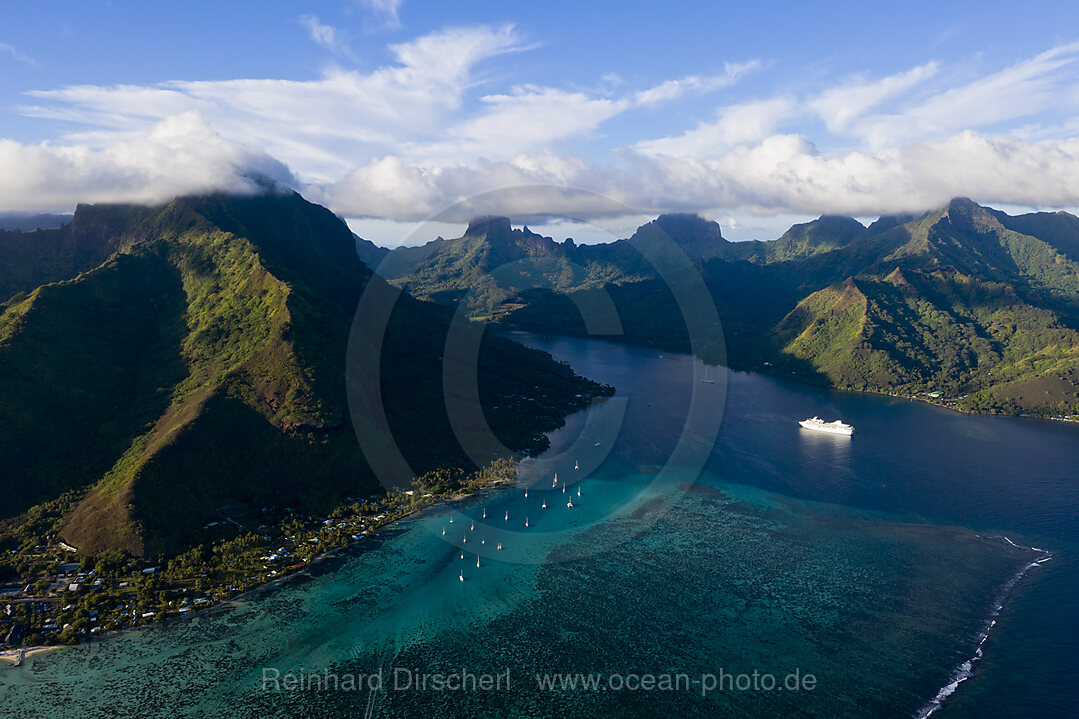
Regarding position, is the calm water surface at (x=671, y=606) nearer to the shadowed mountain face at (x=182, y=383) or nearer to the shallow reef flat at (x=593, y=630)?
the shallow reef flat at (x=593, y=630)

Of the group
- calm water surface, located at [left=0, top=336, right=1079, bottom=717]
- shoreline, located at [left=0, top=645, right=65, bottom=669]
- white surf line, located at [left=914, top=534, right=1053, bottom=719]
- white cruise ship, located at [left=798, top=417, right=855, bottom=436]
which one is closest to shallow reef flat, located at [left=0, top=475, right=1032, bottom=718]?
calm water surface, located at [left=0, top=336, right=1079, bottom=717]

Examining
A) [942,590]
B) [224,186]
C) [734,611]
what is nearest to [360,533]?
[734,611]

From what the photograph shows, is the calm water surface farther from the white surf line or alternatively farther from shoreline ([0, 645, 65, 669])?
shoreline ([0, 645, 65, 669])

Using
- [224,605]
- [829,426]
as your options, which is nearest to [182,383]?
[224,605]

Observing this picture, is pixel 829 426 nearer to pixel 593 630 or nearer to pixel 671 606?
pixel 671 606

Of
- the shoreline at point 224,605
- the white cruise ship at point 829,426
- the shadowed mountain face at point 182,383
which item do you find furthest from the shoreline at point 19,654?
the white cruise ship at point 829,426

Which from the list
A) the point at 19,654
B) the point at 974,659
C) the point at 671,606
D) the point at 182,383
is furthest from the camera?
the point at 182,383
